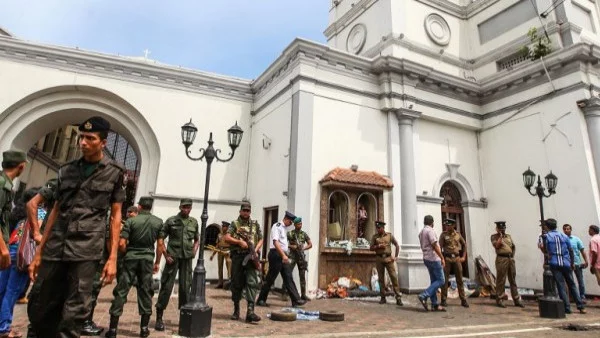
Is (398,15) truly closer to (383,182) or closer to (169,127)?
(383,182)

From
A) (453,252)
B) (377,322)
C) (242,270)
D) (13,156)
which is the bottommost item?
(377,322)

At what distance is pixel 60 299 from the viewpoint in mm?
2818

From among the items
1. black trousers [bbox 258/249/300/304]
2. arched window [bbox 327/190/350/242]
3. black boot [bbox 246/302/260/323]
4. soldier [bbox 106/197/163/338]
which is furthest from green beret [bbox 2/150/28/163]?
arched window [bbox 327/190/350/242]

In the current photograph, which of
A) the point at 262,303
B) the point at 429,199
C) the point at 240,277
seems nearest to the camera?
the point at 240,277

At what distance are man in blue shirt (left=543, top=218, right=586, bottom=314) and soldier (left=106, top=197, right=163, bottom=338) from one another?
8309mm

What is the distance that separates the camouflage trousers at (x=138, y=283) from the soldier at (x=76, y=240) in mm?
2108

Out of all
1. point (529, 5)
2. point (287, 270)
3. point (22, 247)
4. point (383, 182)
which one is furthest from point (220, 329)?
point (529, 5)

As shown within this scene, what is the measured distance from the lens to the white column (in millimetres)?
10938

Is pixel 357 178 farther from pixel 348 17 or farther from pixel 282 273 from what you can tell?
pixel 348 17

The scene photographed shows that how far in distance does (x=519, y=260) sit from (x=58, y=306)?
45.1ft

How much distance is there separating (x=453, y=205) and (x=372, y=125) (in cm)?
452

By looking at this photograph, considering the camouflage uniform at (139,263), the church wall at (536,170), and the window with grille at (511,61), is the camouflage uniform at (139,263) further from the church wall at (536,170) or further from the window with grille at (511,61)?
the window with grille at (511,61)

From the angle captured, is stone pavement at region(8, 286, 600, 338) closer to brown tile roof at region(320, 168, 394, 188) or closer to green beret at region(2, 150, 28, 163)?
green beret at region(2, 150, 28, 163)

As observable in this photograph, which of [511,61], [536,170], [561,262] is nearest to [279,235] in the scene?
[561,262]
